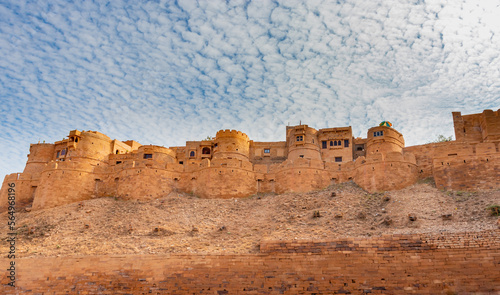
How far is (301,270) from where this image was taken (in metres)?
17.8

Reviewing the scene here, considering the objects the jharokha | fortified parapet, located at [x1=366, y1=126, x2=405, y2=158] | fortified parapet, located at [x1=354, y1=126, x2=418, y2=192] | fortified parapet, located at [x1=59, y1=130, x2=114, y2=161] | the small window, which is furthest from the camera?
the small window

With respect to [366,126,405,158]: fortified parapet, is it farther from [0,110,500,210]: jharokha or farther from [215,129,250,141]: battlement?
[215,129,250,141]: battlement

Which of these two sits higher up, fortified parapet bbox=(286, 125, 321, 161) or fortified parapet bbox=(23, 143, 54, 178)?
fortified parapet bbox=(286, 125, 321, 161)

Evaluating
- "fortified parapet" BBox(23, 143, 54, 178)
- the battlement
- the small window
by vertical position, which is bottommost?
"fortified parapet" BBox(23, 143, 54, 178)

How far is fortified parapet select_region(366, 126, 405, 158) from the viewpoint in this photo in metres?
34.8

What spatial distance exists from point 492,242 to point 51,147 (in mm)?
37218

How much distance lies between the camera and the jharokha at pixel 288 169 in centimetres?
2562

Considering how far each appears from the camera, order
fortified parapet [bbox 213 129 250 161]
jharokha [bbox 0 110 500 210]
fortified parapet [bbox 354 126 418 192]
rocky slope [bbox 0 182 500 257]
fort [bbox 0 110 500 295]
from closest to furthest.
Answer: fort [bbox 0 110 500 295] < rocky slope [bbox 0 182 500 257] < jharokha [bbox 0 110 500 210] < fortified parapet [bbox 354 126 418 192] < fortified parapet [bbox 213 129 250 161]

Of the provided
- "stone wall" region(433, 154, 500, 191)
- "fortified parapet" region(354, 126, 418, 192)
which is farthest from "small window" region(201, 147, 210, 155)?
"stone wall" region(433, 154, 500, 191)

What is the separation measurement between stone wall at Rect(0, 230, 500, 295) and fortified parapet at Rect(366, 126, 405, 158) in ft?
59.3

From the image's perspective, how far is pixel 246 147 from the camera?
39.5m

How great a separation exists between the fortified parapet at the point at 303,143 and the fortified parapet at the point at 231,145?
439 cm

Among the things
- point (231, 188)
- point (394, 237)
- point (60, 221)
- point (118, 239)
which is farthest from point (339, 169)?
point (60, 221)

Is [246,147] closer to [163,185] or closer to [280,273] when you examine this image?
[163,185]
